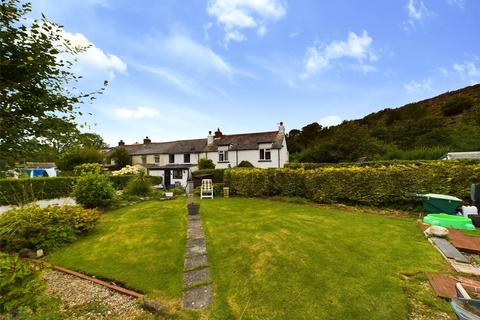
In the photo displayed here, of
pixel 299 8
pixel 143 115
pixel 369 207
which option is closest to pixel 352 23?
pixel 299 8

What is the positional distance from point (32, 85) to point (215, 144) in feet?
94.2

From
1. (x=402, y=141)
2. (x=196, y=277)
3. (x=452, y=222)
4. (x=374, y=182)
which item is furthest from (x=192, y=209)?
(x=402, y=141)

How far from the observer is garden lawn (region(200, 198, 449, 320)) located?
12.7 feet

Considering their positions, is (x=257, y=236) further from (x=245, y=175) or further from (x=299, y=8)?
(x=299, y=8)

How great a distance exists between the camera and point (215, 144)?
103 feet

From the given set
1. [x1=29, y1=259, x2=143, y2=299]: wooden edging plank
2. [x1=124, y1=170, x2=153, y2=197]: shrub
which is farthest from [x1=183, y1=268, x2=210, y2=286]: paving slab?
[x1=124, y1=170, x2=153, y2=197]: shrub

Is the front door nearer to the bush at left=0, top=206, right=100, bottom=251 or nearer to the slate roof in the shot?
the slate roof

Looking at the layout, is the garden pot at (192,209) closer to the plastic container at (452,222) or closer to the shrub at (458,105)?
the plastic container at (452,222)

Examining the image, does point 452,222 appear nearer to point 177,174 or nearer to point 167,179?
point 177,174

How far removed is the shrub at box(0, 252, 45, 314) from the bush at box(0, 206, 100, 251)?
227 inches

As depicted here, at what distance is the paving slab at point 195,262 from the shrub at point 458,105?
53.7 metres

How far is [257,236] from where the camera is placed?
7.27 meters

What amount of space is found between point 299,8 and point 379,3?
13.8ft

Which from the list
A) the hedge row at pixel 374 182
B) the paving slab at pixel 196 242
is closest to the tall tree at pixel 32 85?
the paving slab at pixel 196 242
